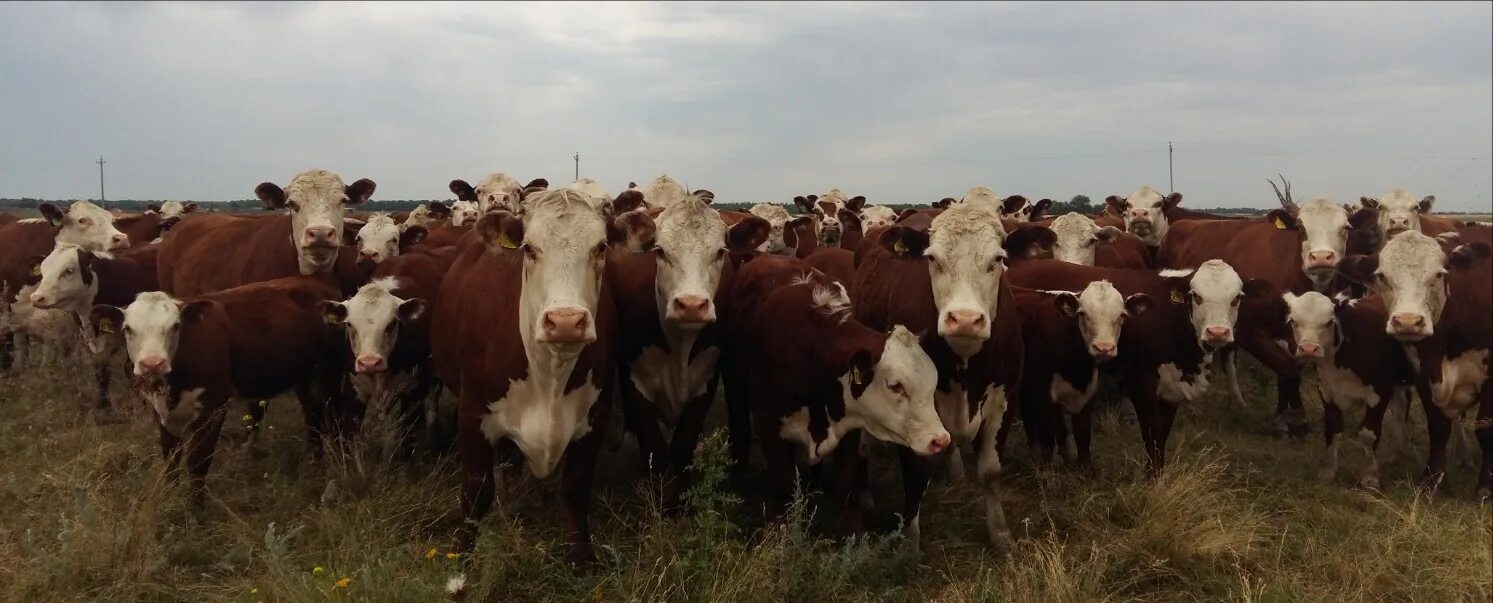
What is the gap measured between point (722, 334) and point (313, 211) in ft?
12.4

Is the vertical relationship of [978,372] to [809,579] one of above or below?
above

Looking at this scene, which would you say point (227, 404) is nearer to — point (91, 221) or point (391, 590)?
point (391, 590)

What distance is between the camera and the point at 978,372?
17.4ft

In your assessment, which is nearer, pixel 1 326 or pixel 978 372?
pixel 978 372

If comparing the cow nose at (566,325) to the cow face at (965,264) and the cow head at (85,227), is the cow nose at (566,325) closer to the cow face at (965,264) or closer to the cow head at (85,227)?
the cow face at (965,264)

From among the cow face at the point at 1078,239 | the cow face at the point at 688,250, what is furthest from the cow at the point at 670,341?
the cow face at the point at 1078,239

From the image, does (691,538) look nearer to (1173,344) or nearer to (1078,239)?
(1173,344)

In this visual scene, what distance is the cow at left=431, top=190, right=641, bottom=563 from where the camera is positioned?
4.20 metres

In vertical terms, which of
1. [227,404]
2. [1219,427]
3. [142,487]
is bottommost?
[1219,427]

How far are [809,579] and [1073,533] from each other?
195 centimetres

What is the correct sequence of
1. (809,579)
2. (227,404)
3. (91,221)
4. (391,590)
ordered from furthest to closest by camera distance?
(91,221), (227,404), (809,579), (391,590)

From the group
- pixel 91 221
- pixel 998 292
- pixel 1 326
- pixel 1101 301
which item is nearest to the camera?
pixel 998 292

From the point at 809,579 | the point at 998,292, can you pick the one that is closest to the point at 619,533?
the point at 809,579

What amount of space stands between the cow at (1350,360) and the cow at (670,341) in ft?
14.8
